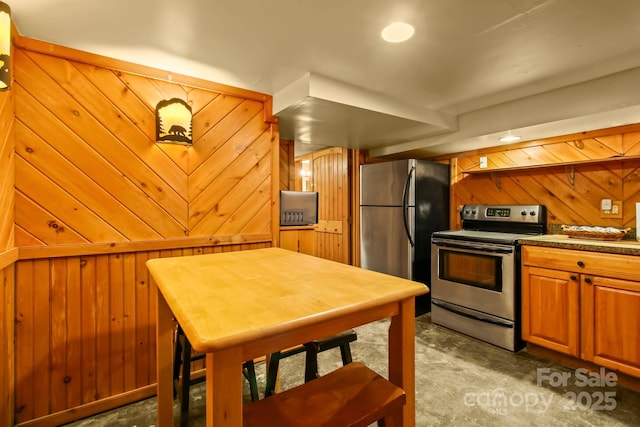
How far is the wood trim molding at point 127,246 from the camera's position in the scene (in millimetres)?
1721

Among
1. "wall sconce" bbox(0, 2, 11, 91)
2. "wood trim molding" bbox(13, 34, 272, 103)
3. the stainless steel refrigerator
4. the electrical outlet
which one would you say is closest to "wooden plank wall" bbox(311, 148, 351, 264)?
the stainless steel refrigerator

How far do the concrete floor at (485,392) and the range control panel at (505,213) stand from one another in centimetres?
127

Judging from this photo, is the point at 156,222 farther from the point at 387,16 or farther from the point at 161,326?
the point at 387,16

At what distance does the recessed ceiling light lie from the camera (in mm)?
1567

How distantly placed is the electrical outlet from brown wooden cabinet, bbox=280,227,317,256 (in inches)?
102

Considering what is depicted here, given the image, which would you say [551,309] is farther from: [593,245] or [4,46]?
[4,46]

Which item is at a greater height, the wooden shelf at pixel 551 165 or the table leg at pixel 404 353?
the wooden shelf at pixel 551 165

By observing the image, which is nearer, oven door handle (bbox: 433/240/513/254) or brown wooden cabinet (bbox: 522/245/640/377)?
brown wooden cabinet (bbox: 522/245/640/377)

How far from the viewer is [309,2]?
1.39 m

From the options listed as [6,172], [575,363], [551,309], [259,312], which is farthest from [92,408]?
[575,363]

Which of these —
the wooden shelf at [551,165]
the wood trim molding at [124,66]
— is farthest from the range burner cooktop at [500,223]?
the wood trim molding at [124,66]

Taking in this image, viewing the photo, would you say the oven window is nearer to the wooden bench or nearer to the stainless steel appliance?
the stainless steel appliance

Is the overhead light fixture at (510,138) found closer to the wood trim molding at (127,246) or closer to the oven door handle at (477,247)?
the oven door handle at (477,247)

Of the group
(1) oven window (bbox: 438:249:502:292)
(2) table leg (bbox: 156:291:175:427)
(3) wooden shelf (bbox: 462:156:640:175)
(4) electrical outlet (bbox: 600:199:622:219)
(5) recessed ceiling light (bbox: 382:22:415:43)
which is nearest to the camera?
(2) table leg (bbox: 156:291:175:427)
